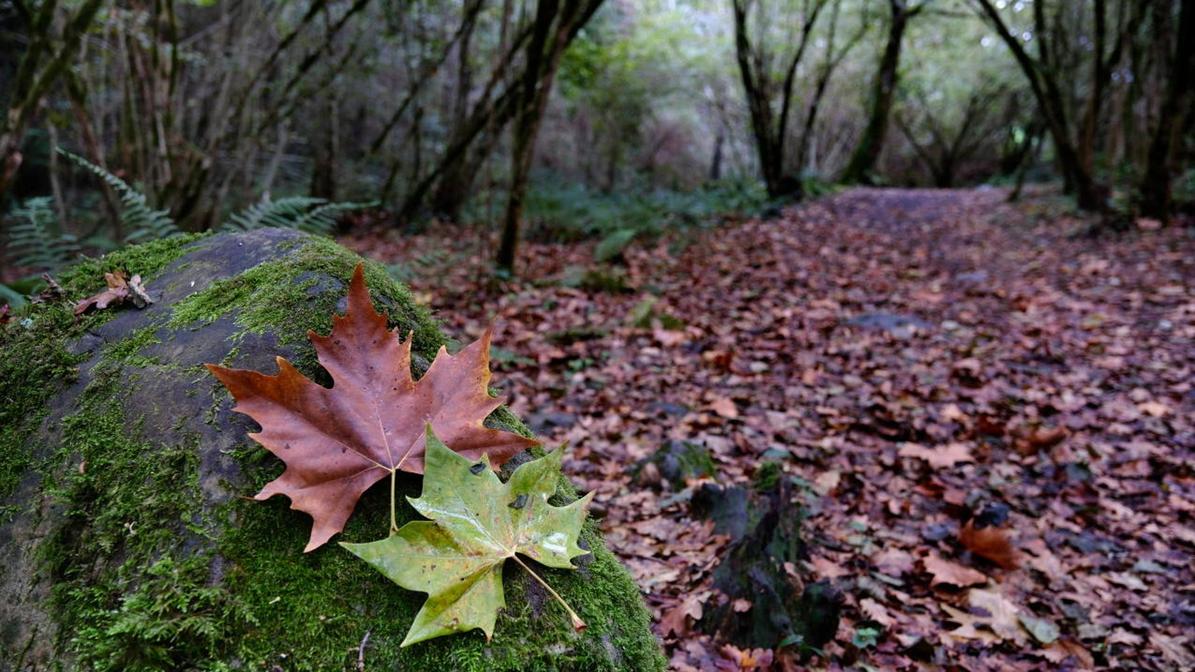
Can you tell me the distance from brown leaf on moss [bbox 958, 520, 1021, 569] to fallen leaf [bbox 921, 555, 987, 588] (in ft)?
0.42

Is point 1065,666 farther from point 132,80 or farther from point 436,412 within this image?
point 132,80

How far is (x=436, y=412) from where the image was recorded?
1.20m

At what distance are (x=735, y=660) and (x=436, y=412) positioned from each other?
4.49 ft

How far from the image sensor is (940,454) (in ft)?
11.6

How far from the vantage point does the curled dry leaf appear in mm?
1480

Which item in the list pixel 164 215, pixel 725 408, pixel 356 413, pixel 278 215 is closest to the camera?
pixel 356 413

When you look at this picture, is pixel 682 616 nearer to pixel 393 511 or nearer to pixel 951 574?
pixel 951 574

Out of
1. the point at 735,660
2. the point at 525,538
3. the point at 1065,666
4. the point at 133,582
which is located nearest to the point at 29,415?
the point at 133,582

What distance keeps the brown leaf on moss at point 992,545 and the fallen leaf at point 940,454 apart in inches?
27.3

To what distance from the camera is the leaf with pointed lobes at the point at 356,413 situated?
1.06 meters

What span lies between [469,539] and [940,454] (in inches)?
127

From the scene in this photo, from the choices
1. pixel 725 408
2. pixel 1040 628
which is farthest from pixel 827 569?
pixel 725 408

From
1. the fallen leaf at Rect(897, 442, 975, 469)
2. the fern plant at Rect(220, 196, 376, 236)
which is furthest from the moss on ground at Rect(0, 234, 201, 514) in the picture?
the fallen leaf at Rect(897, 442, 975, 469)

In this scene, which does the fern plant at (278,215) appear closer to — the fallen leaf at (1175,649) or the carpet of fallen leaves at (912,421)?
the carpet of fallen leaves at (912,421)
